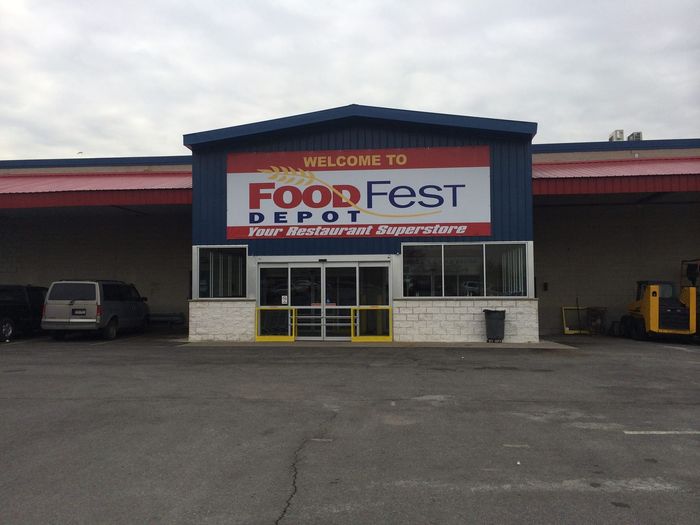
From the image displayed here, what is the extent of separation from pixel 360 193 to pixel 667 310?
1066 centimetres

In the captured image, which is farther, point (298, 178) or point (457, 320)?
point (298, 178)

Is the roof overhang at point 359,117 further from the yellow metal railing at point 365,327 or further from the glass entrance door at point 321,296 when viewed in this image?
the yellow metal railing at point 365,327

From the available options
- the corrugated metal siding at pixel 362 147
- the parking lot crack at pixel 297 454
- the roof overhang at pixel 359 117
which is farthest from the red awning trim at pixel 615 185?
the parking lot crack at pixel 297 454

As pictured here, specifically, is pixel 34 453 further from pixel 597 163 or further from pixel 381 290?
pixel 597 163

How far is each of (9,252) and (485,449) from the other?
81.8ft

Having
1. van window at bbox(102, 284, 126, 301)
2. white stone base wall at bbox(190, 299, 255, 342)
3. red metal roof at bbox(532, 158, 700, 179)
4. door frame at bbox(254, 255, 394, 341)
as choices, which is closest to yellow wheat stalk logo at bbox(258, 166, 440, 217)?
door frame at bbox(254, 255, 394, 341)

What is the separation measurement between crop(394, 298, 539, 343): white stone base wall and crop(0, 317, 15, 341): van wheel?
1242 centimetres

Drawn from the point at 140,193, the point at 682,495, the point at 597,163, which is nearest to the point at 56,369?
the point at 140,193

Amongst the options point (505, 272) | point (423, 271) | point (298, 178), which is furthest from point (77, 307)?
point (505, 272)

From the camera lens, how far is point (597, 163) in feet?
72.6

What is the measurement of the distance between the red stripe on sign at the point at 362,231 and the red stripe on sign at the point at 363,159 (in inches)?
74.1

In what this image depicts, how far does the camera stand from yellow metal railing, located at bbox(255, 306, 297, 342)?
18.0 metres

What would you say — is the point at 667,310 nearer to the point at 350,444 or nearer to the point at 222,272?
the point at 222,272

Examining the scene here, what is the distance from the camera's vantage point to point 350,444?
253 inches
